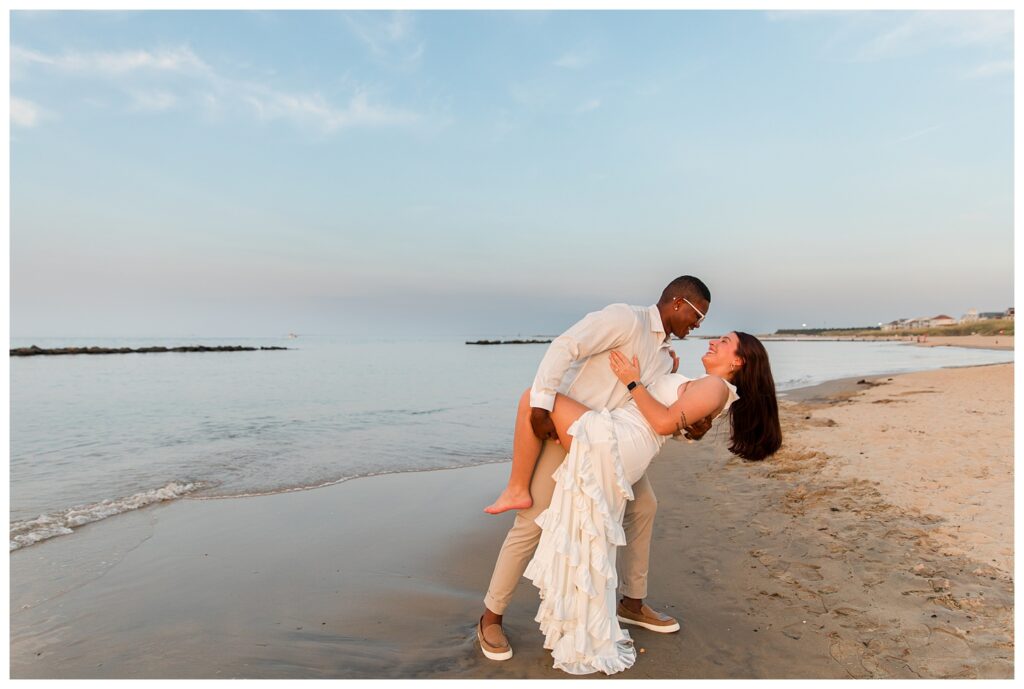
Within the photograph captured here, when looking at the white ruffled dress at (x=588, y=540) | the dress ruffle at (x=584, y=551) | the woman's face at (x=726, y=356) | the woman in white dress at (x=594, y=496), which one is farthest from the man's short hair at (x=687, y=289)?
the dress ruffle at (x=584, y=551)

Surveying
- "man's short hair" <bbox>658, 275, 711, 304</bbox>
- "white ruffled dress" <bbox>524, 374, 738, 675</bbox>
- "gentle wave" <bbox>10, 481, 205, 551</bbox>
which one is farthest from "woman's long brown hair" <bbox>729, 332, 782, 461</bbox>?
"gentle wave" <bbox>10, 481, 205, 551</bbox>

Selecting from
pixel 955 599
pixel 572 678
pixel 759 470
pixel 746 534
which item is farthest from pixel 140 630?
pixel 759 470

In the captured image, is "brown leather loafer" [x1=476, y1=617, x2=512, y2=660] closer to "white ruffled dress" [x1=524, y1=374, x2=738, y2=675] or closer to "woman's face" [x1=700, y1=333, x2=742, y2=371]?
"white ruffled dress" [x1=524, y1=374, x2=738, y2=675]

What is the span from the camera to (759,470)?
7816mm

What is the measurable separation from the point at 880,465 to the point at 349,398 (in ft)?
48.8

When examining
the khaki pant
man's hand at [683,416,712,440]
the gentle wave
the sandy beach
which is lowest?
the sandy beach

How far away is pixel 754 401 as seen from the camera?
133 inches

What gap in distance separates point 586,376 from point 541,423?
17.2 inches

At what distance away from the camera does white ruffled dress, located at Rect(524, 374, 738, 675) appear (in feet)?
10.3

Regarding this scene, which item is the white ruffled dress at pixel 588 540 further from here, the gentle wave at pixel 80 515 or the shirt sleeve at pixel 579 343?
the gentle wave at pixel 80 515

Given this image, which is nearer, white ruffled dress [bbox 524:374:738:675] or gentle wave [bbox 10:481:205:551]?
white ruffled dress [bbox 524:374:738:675]

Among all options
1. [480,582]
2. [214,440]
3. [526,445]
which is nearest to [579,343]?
[526,445]

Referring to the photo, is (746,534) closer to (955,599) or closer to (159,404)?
(955,599)

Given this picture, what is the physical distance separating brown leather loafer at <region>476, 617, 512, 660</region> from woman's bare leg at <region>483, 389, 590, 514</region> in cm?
71
